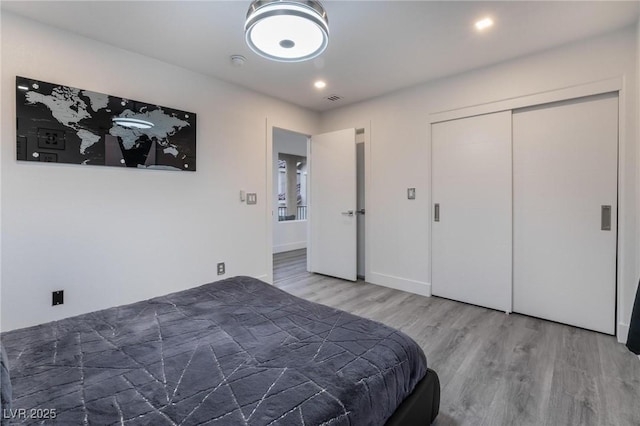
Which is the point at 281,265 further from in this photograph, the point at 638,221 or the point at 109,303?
the point at 638,221

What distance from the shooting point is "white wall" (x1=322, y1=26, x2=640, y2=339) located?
2.32 meters

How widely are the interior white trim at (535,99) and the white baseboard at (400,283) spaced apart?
195 cm

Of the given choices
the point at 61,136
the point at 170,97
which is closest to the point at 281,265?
the point at 170,97

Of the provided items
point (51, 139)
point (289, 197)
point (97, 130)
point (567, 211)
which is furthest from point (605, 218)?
point (289, 197)

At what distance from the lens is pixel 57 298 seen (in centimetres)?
233

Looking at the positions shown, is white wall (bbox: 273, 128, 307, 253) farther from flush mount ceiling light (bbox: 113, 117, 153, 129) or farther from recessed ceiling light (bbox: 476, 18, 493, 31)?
recessed ceiling light (bbox: 476, 18, 493, 31)

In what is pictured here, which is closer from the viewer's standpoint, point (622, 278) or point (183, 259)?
point (622, 278)

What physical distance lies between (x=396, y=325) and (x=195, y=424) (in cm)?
219

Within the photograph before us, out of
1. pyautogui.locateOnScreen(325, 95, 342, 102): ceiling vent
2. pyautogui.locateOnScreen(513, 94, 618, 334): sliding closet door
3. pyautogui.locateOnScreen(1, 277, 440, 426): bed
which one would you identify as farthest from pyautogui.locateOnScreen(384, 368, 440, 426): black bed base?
pyautogui.locateOnScreen(325, 95, 342, 102): ceiling vent

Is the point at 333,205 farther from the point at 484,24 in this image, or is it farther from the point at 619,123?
the point at 619,123

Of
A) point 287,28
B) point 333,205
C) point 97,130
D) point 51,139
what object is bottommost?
point 333,205

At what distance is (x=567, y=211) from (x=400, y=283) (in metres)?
1.87

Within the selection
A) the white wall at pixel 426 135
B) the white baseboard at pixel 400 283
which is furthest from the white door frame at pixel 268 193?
the white baseboard at pixel 400 283

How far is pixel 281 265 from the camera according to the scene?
16.8 ft
